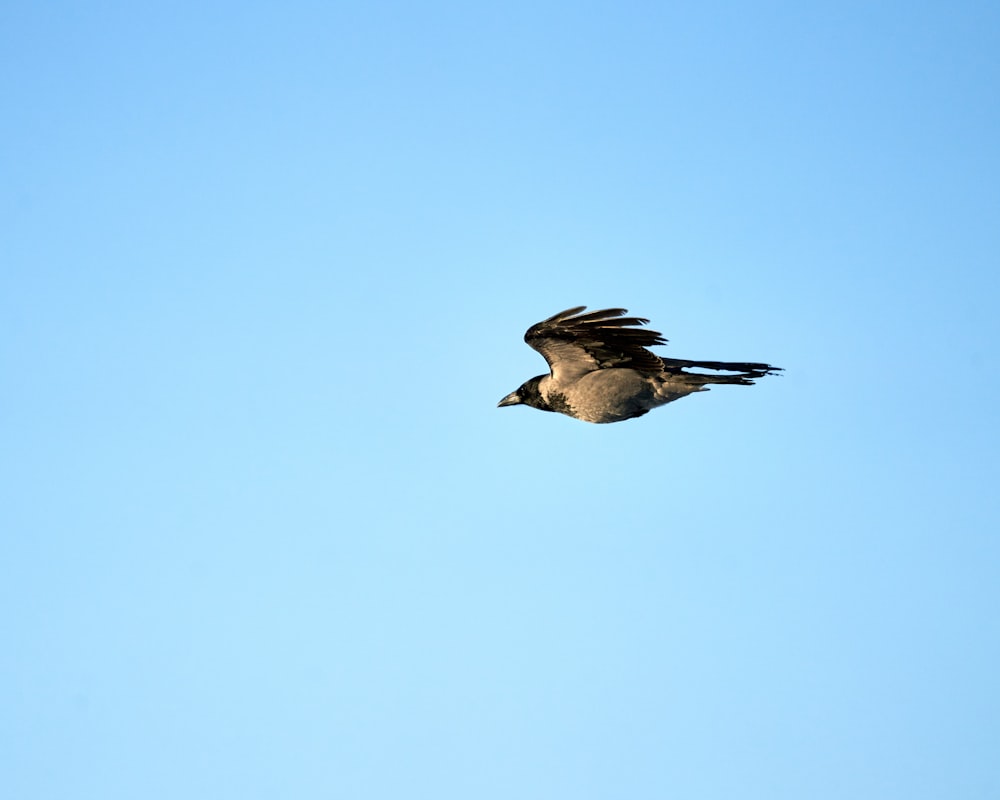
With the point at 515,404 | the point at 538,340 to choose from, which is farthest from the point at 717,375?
the point at 515,404

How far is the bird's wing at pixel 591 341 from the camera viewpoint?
936 inches

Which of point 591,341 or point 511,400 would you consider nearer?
point 591,341

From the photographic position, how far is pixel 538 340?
81.6ft

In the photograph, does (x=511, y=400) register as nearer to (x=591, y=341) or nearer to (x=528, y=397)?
(x=528, y=397)

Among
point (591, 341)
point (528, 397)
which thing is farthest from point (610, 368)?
point (528, 397)

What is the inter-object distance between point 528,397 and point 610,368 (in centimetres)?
292

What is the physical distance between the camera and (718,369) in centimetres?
2489

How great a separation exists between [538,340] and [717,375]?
10.8ft

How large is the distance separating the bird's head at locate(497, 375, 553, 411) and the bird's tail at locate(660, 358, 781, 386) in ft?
10.0

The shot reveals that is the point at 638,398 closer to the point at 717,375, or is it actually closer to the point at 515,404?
the point at 717,375

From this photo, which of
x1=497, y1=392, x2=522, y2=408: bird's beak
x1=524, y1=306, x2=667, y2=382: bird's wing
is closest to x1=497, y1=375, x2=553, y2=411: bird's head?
x1=497, y1=392, x2=522, y2=408: bird's beak

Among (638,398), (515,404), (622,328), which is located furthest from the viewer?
(515,404)

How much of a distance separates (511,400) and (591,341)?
4.27 meters

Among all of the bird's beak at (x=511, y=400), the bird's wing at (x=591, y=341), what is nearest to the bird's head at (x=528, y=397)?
the bird's beak at (x=511, y=400)
